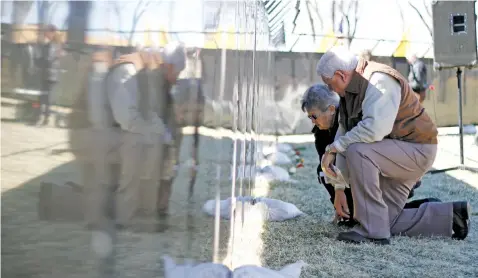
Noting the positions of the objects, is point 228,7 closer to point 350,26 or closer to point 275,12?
point 275,12

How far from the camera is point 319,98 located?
130 inches

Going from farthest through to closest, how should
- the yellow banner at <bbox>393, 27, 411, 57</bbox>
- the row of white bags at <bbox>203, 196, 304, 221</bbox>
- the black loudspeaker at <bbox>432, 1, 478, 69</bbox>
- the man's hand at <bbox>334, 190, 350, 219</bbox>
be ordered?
the yellow banner at <bbox>393, 27, 411, 57</bbox>
the black loudspeaker at <bbox>432, 1, 478, 69</bbox>
the row of white bags at <bbox>203, 196, 304, 221</bbox>
the man's hand at <bbox>334, 190, 350, 219</bbox>

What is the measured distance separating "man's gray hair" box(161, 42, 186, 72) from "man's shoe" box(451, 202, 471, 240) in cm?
242

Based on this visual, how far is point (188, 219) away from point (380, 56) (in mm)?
11020

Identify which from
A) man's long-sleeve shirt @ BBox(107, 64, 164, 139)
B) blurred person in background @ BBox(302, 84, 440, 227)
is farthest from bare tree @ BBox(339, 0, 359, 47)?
man's long-sleeve shirt @ BBox(107, 64, 164, 139)

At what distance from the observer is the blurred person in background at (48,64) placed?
82cm

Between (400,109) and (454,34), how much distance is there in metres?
4.44

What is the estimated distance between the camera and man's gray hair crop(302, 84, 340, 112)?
3.31 metres

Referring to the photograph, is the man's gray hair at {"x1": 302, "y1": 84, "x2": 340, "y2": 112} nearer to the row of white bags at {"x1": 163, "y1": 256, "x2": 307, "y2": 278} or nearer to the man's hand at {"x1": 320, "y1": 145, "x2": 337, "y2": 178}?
the man's hand at {"x1": 320, "y1": 145, "x2": 337, "y2": 178}

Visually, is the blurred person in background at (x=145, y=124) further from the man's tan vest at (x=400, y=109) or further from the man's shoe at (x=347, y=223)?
the man's shoe at (x=347, y=223)

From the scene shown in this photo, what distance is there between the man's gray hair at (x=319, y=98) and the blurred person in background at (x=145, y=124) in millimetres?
2135

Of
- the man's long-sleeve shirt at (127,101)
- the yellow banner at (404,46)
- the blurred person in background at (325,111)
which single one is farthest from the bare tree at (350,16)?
the man's long-sleeve shirt at (127,101)

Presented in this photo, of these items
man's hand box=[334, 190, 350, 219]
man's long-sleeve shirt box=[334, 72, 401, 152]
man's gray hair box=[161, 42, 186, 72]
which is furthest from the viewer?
man's hand box=[334, 190, 350, 219]

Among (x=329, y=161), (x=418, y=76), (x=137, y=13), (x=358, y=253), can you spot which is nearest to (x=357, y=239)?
(x=358, y=253)
